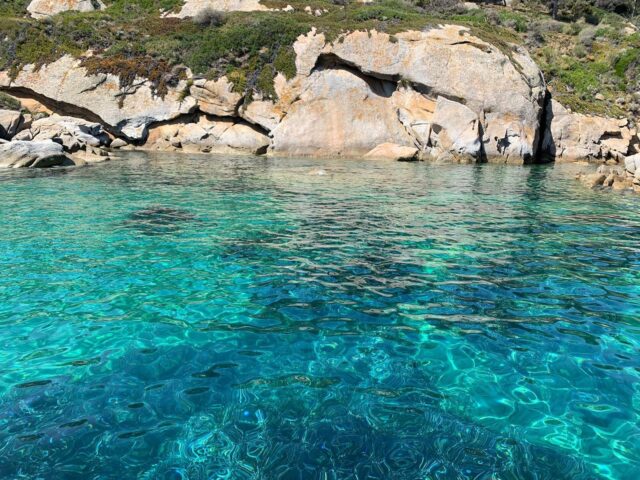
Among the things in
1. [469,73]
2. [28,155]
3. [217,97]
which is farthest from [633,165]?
[28,155]

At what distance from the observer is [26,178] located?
18.2 metres

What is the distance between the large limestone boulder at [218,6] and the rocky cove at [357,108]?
11.8m

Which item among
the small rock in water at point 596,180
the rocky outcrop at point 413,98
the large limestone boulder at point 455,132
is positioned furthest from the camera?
the rocky outcrop at point 413,98

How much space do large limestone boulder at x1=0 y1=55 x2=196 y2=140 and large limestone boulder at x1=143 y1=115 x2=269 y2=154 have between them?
96 centimetres

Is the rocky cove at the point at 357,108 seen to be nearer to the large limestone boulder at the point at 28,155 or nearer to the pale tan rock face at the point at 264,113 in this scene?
the pale tan rock face at the point at 264,113

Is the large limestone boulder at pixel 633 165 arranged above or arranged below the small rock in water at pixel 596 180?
above

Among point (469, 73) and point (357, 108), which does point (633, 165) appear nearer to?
point (469, 73)

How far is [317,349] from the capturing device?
17.8 ft

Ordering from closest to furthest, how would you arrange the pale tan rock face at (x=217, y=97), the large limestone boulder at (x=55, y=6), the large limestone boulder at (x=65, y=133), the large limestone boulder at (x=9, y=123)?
the large limestone boulder at (x=9, y=123), the large limestone boulder at (x=65, y=133), the pale tan rock face at (x=217, y=97), the large limestone boulder at (x=55, y=6)

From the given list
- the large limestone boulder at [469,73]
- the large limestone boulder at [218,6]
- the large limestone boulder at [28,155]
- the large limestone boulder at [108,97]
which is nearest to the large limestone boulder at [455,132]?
the large limestone boulder at [469,73]

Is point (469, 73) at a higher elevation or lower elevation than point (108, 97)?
higher

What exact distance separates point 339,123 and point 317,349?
2852 centimetres

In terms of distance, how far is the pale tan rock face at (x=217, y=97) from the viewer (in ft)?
113

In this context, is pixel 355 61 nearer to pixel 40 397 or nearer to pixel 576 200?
pixel 576 200
